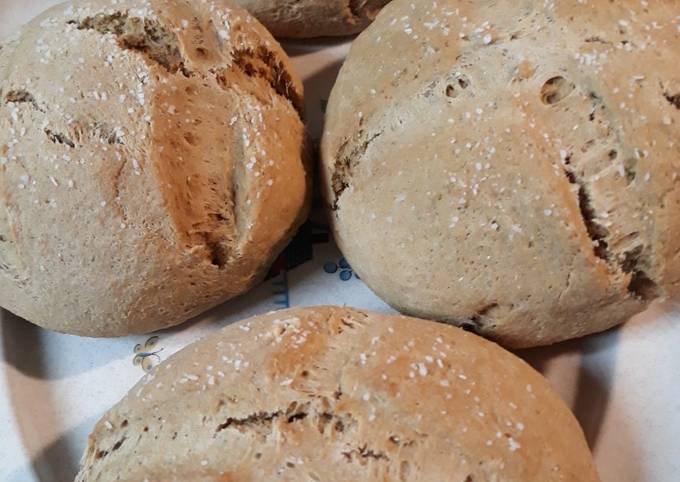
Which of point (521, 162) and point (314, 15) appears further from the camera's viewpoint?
point (314, 15)

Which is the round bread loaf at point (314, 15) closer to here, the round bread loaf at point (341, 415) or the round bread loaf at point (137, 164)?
the round bread loaf at point (137, 164)

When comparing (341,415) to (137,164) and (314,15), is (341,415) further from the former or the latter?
(314,15)

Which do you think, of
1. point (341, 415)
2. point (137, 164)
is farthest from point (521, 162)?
point (137, 164)

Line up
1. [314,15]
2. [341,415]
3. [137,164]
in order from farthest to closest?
1. [314,15]
2. [137,164]
3. [341,415]

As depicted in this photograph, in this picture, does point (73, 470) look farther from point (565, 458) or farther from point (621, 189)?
point (621, 189)

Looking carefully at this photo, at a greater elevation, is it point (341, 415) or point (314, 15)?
point (314, 15)

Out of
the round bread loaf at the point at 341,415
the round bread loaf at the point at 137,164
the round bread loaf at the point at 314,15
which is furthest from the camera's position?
the round bread loaf at the point at 314,15

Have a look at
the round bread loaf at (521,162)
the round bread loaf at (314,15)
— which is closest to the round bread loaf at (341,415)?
the round bread loaf at (521,162)
